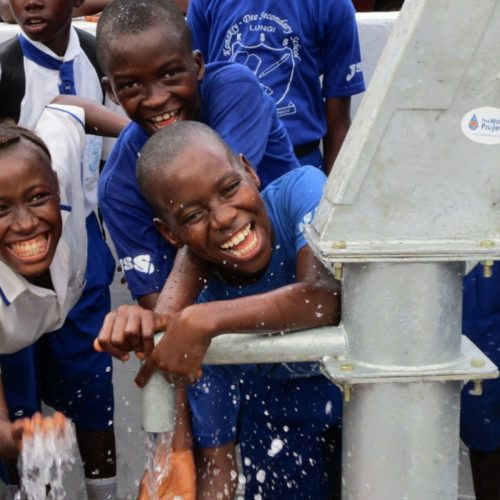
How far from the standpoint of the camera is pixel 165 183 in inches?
79.7

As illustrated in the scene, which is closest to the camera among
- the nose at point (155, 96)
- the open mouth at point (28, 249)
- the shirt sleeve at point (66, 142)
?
the nose at point (155, 96)

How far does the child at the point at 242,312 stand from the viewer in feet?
5.02

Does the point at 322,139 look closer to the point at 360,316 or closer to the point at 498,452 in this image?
the point at 498,452

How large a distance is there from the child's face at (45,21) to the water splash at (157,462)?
198 cm

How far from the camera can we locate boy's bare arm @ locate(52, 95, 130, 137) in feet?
9.95

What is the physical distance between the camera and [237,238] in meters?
2.02

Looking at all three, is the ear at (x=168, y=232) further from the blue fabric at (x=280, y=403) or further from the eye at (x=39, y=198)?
the eye at (x=39, y=198)

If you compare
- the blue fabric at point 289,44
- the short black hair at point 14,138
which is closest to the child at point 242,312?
the short black hair at point 14,138

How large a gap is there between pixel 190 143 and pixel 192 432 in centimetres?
66

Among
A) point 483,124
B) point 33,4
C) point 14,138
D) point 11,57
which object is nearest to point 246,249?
point 14,138

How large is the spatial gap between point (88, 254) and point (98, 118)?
408 mm

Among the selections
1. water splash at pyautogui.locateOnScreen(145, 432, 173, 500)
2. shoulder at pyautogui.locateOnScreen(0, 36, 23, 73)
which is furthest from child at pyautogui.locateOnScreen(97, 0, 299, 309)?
water splash at pyautogui.locateOnScreen(145, 432, 173, 500)

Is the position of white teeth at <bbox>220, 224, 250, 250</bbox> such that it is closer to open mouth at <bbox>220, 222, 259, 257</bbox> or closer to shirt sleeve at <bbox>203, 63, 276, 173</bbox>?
open mouth at <bbox>220, 222, 259, 257</bbox>

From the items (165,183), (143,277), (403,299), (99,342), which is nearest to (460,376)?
(403,299)
